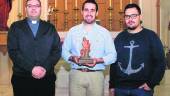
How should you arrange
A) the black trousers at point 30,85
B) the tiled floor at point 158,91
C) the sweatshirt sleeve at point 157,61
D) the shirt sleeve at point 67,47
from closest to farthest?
1. the sweatshirt sleeve at point 157,61
2. the black trousers at point 30,85
3. the shirt sleeve at point 67,47
4. the tiled floor at point 158,91

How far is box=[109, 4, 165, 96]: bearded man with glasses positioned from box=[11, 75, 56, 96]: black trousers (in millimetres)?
714

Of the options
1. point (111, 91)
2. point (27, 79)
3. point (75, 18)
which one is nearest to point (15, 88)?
point (27, 79)

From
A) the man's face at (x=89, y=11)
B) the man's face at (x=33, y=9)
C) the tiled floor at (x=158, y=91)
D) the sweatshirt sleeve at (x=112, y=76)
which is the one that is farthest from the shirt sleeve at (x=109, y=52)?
the tiled floor at (x=158, y=91)

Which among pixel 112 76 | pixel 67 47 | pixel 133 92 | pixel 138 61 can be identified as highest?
pixel 67 47

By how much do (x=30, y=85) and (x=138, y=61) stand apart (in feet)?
3.65

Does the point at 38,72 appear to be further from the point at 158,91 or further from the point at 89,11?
the point at 158,91

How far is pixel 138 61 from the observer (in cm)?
396

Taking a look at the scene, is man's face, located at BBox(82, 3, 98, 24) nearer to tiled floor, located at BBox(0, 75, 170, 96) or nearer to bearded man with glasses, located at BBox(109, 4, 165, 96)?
bearded man with glasses, located at BBox(109, 4, 165, 96)

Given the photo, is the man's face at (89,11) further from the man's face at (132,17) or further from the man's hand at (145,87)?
the man's hand at (145,87)

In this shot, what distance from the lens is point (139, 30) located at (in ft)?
13.2

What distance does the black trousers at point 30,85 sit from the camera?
407cm

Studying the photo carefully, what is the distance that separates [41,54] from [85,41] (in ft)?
1.58

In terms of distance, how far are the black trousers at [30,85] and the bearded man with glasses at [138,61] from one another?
71cm

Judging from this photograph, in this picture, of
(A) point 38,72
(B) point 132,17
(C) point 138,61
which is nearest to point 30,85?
(A) point 38,72
